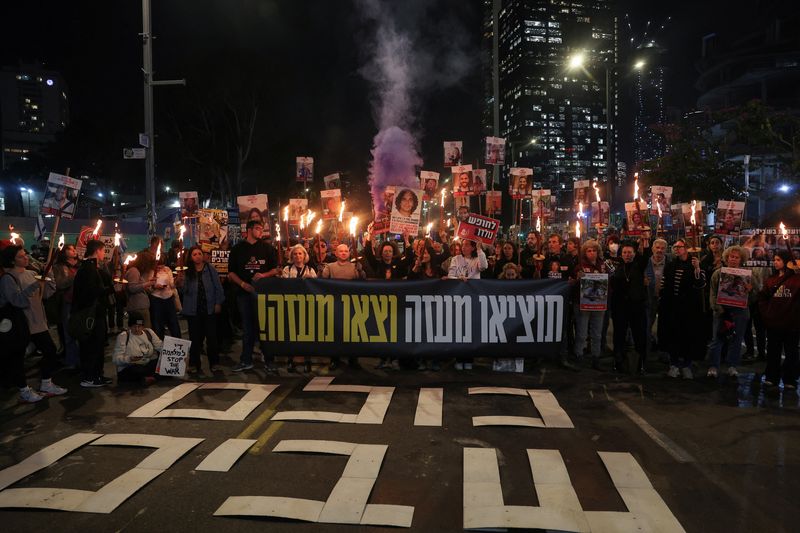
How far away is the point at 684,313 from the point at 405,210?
14.2 feet

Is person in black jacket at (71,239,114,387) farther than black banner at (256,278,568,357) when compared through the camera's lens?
No

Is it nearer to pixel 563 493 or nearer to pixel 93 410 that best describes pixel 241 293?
pixel 93 410

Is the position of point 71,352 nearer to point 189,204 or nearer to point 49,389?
point 49,389

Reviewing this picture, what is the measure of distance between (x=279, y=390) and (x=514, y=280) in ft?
11.4

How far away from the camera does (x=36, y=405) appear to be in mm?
6387

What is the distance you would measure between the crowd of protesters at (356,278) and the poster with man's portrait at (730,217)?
3.81 metres

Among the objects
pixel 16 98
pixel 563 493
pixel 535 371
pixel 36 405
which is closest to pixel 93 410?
pixel 36 405

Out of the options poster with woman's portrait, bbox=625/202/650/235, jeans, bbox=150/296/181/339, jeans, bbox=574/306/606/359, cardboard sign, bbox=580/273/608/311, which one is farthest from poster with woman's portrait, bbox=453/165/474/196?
jeans, bbox=150/296/181/339

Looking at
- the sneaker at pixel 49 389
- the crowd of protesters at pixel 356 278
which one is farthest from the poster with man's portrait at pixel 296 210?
the sneaker at pixel 49 389

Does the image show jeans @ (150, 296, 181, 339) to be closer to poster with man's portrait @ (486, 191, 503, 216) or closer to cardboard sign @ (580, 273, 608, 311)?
cardboard sign @ (580, 273, 608, 311)

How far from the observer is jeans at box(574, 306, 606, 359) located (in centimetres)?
823

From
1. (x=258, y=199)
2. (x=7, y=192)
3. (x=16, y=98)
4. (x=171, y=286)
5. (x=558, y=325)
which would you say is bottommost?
(x=558, y=325)

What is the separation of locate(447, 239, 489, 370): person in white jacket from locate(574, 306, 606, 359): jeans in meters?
1.66

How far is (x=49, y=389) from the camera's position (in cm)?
672
